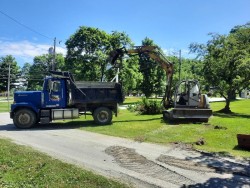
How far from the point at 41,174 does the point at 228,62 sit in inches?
886

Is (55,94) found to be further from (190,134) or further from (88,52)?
(88,52)

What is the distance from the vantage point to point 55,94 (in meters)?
18.3

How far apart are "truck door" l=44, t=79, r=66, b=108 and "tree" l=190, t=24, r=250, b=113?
573 inches

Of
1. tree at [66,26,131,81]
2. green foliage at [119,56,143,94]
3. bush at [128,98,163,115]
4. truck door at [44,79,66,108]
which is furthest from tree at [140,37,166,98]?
truck door at [44,79,66,108]

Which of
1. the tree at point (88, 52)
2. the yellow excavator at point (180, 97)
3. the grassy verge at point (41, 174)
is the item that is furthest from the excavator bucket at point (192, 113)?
the tree at point (88, 52)

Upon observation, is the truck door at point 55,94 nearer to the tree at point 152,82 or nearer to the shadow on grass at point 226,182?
the shadow on grass at point 226,182

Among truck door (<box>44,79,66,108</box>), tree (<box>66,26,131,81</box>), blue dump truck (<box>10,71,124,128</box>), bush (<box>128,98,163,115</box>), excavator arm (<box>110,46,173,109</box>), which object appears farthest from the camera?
tree (<box>66,26,131,81</box>)

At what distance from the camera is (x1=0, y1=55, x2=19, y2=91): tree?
87838 mm

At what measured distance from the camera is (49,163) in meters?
9.10

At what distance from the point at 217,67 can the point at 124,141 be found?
56.0ft

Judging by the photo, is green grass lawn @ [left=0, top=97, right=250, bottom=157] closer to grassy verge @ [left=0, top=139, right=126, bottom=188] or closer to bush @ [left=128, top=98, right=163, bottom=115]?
grassy verge @ [left=0, top=139, right=126, bottom=188]

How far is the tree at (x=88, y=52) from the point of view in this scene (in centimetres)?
4731

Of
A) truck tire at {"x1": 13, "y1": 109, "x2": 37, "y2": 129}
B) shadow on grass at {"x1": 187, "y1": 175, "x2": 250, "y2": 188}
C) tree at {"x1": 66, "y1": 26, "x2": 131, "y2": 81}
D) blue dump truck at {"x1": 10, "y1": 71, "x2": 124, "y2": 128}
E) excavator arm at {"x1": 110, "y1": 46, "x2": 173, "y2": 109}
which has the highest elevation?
tree at {"x1": 66, "y1": 26, "x2": 131, "y2": 81}

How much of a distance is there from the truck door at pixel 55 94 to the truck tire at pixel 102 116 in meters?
1.99
